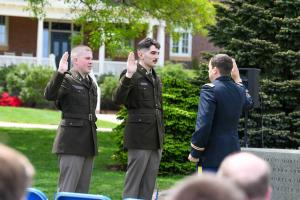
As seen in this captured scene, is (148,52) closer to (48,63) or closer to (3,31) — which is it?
(48,63)

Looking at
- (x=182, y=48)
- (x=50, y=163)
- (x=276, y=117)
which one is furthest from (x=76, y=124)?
(x=182, y=48)

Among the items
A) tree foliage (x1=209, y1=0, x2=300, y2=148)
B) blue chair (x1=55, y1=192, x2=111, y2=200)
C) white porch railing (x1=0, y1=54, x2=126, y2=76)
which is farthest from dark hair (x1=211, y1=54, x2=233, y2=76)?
white porch railing (x1=0, y1=54, x2=126, y2=76)

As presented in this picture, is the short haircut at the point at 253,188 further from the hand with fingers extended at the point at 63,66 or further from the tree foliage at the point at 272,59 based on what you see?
the tree foliage at the point at 272,59

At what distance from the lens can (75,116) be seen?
7.77 metres

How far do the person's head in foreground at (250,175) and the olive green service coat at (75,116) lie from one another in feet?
15.2

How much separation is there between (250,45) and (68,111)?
7205mm

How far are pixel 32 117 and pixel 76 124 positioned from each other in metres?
16.5

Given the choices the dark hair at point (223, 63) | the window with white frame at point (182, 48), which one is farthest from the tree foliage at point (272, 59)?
the window with white frame at point (182, 48)

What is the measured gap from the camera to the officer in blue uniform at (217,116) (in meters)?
7.08

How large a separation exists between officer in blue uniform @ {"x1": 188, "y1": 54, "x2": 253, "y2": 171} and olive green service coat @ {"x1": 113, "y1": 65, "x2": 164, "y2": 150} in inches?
39.6

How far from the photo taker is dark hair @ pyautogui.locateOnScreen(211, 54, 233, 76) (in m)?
7.10

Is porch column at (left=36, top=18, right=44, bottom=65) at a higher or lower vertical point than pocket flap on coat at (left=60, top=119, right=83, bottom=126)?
higher

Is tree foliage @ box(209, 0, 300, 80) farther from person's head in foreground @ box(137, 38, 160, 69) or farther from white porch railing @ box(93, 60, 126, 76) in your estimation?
white porch railing @ box(93, 60, 126, 76)

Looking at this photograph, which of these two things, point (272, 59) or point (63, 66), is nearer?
point (63, 66)
